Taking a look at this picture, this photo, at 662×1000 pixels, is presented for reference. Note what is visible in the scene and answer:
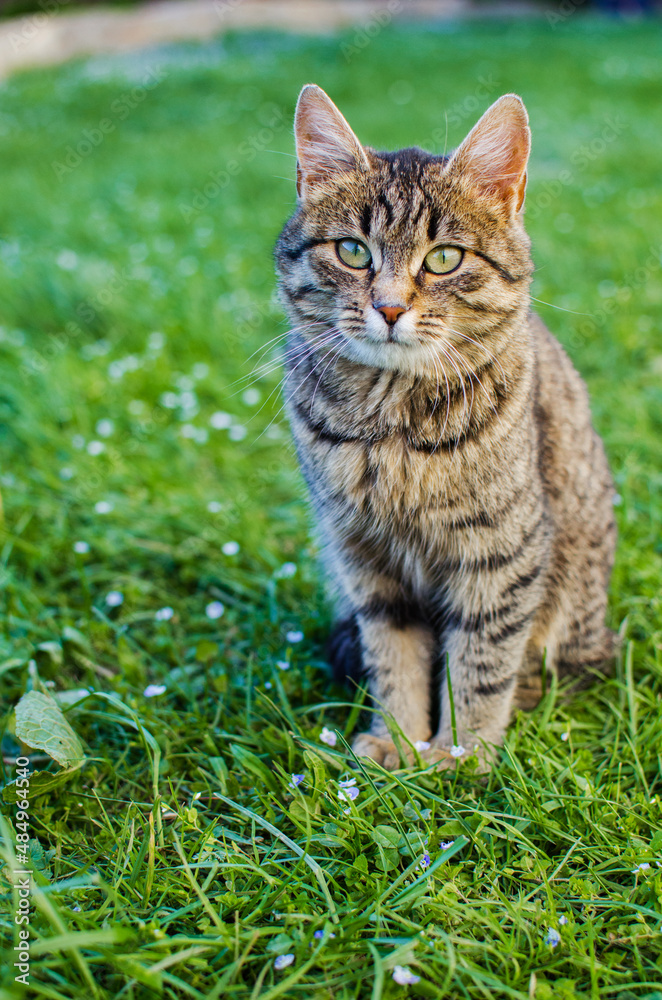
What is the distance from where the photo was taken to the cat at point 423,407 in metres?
1.74

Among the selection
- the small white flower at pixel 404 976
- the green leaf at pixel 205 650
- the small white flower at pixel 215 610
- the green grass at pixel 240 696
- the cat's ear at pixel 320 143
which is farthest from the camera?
the small white flower at pixel 215 610

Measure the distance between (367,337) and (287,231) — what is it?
48 centimetres

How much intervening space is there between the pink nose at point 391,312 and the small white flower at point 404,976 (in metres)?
1.29

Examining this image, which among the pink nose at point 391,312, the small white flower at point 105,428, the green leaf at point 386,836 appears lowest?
the green leaf at point 386,836

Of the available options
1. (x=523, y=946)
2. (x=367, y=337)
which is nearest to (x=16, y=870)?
(x=523, y=946)

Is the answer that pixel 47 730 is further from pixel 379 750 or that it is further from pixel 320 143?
pixel 320 143

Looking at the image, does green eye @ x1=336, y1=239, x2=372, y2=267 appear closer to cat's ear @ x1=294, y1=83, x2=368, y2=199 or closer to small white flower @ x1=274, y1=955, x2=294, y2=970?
cat's ear @ x1=294, y1=83, x2=368, y2=199

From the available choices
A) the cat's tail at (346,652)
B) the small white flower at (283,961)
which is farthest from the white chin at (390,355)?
the small white flower at (283,961)

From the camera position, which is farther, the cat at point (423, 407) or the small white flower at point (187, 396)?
the small white flower at point (187, 396)

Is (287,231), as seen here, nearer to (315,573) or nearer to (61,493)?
(315,573)

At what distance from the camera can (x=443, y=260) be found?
1.76 m

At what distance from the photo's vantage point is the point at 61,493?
124 inches

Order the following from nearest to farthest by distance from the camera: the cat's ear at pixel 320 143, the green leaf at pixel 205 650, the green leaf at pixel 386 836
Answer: the green leaf at pixel 386 836
the cat's ear at pixel 320 143
the green leaf at pixel 205 650

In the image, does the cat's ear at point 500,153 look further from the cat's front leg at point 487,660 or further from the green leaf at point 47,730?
the green leaf at point 47,730
